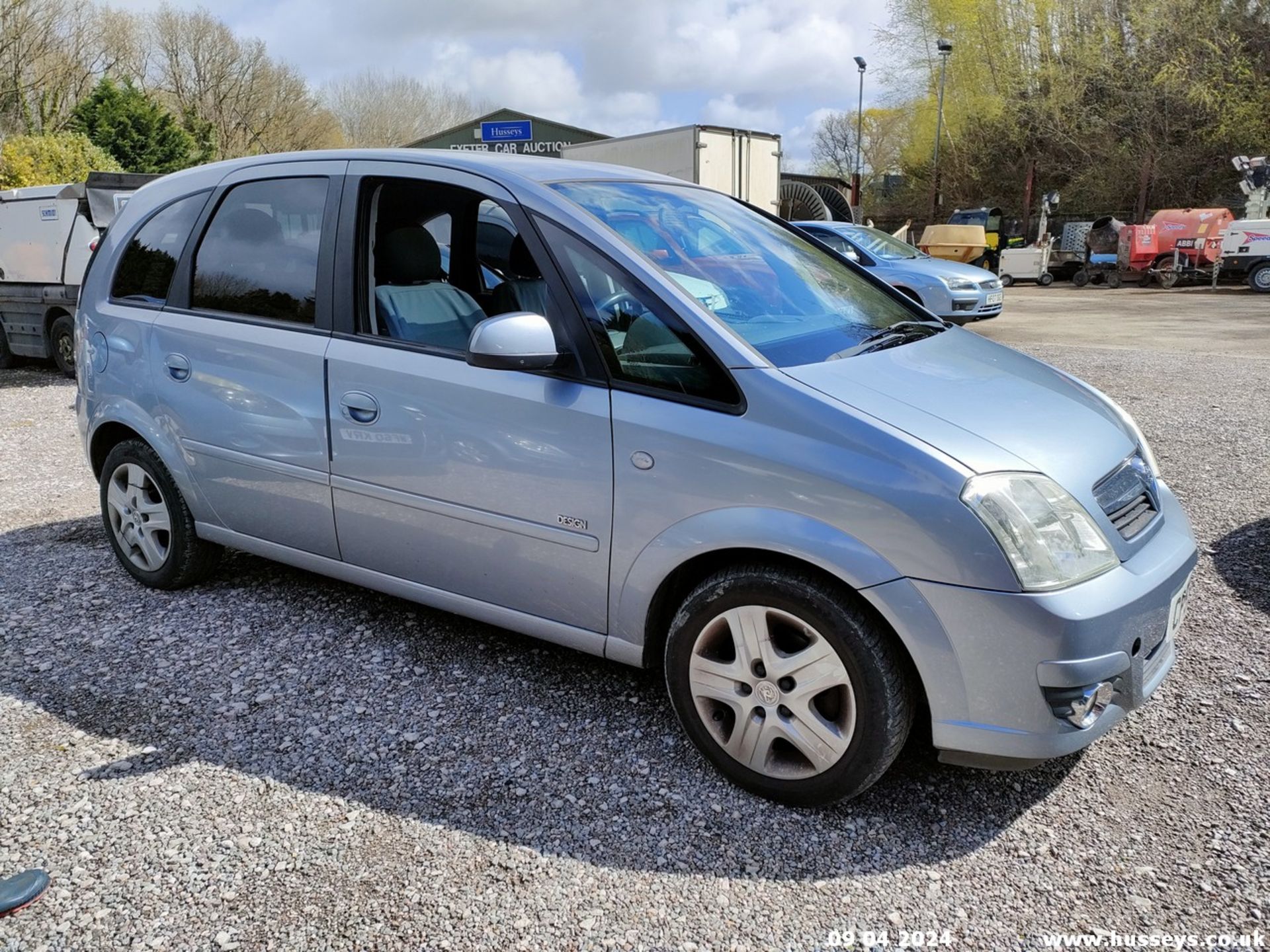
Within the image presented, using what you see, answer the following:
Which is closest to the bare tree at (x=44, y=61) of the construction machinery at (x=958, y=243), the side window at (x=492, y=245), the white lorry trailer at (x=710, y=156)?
the white lorry trailer at (x=710, y=156)

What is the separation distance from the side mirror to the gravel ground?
120cm

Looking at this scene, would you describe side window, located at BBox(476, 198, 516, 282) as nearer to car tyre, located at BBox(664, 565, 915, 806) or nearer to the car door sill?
the car door sill

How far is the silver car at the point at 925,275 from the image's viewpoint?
13.2m

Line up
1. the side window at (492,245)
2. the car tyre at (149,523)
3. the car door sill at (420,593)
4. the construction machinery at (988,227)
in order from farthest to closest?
the construction machinery at (988,227) < the car tyre at (149,523) < the side window at (492,245) < the car door sill at (420,593)

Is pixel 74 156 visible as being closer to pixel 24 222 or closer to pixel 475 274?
pixel 24 222

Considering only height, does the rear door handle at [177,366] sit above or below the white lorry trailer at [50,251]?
below

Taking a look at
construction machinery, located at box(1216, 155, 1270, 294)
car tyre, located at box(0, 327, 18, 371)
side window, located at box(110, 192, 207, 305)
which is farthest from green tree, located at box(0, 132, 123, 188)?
construction machinery, located at box(1216, 155, 1270, 294)

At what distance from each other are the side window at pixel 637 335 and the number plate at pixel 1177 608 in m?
1.32

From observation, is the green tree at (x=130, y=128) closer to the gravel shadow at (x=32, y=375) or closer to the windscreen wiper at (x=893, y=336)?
the gravel shadow at (x=32, y=375)

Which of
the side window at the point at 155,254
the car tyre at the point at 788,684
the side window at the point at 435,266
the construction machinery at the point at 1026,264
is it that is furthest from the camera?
the construction machinery at the point at 1026,264

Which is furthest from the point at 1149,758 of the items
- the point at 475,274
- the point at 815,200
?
the point at 815,200

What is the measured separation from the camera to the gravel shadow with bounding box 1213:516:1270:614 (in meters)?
4.10

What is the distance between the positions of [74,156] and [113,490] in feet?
90.9

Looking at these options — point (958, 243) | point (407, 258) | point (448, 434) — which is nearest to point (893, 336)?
point (448, 434)
